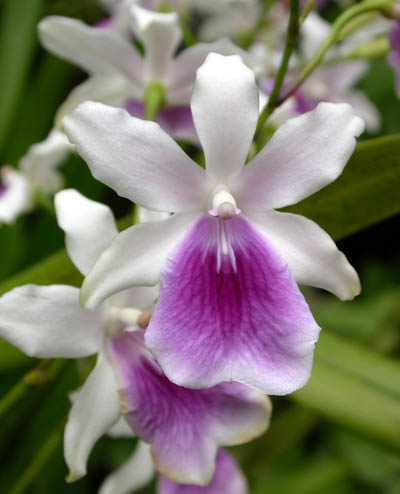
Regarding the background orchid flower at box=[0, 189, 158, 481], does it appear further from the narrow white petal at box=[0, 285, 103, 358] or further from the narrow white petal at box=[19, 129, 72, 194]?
the narrow white petal at box=[19, 129, 72, 194]

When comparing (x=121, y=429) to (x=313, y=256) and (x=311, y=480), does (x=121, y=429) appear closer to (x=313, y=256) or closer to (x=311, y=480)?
(x=313, y=256)

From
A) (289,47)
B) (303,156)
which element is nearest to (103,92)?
(289,47)

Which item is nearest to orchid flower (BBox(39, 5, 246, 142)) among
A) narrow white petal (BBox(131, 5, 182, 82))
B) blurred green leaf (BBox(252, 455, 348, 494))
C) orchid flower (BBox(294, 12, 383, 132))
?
narrow white petal (BBox(131, 5, 182, 82))

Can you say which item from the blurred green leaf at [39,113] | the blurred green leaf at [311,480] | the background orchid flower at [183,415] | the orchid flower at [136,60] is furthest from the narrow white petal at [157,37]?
the blurred green leaf at [311,480]

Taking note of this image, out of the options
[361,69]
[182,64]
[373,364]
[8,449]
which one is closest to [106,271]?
[182,64]

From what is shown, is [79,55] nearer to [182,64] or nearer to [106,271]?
[182,64]

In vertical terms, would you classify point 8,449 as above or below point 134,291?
below
